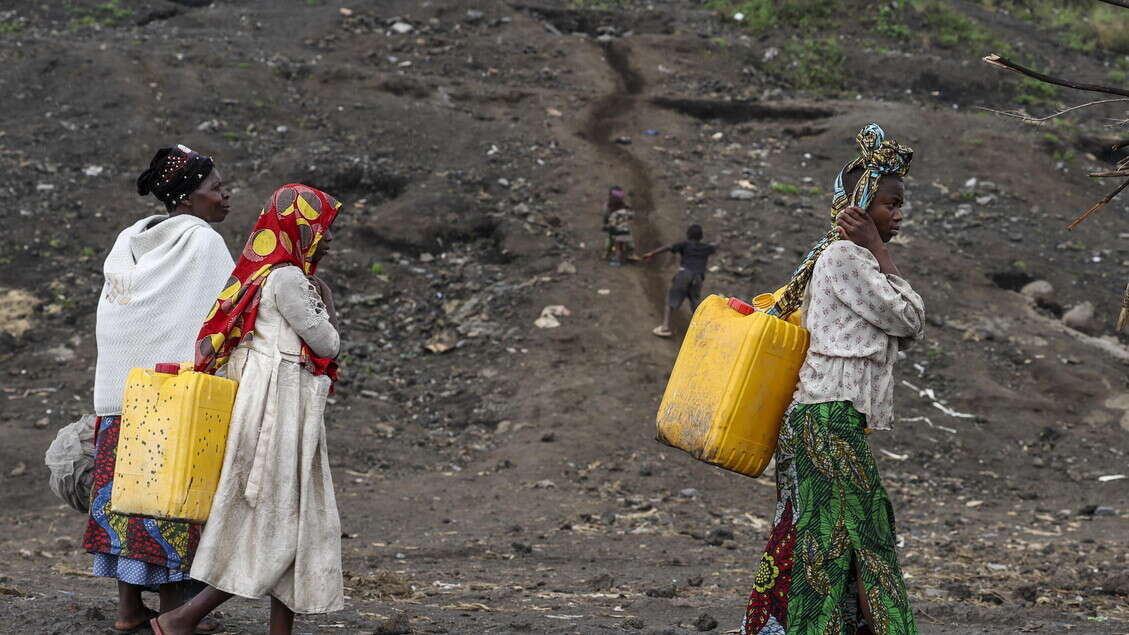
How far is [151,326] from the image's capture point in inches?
154

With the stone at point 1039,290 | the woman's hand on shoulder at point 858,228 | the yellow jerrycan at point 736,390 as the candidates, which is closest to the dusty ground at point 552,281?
the stone at point 1039,290

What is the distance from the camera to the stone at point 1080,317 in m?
11.7

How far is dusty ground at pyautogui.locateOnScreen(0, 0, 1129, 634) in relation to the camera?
6055 mm

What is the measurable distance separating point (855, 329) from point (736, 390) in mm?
380

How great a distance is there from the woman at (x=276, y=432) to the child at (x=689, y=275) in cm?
715

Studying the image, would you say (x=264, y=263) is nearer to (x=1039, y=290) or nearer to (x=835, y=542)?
(x=835, y=542)

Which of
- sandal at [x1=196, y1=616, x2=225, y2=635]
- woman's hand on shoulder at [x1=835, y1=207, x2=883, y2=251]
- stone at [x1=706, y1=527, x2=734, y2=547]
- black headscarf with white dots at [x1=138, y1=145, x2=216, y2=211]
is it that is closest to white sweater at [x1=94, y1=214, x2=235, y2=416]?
black headscarf with white dots at [x1=138, y1=145, x2=216, y2=211]

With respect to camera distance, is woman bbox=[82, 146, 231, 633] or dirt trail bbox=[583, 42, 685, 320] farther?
dirt trail bbox=[583, 42, 685, 320]

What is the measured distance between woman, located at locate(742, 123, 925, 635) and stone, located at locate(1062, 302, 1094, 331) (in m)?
9.23

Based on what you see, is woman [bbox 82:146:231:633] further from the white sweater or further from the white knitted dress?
the white knitted dress

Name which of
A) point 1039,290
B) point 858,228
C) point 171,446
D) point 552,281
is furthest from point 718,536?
point 1039,290

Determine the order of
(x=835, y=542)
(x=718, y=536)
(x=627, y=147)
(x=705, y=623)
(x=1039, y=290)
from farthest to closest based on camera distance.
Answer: (x=627, y=147) → (x=1039, y=290) → (x=718, y=536) → (x=705, y=623) → (x=835, y=542)

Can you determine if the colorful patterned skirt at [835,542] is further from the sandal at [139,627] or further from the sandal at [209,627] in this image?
the sandal at [139,627]

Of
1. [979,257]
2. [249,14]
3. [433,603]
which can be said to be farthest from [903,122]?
[433,603]
